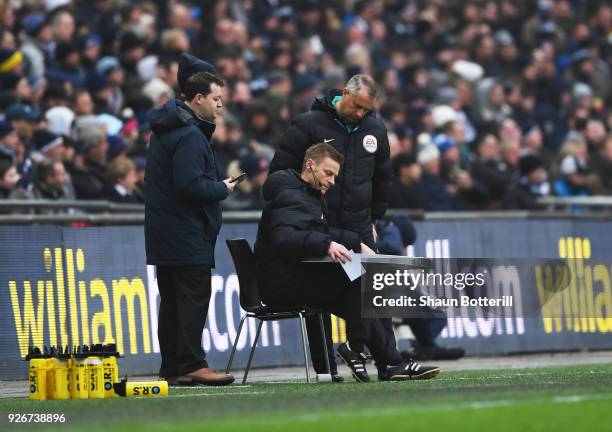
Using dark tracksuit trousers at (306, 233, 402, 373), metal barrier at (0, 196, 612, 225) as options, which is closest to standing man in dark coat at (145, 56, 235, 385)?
dark tracksuit trousers at (306, 233, 402, 373)

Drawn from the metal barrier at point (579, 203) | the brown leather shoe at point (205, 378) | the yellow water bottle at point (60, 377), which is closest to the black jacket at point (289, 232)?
the brown leather shoe at point (205, 378)

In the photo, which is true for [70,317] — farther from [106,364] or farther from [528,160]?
[528,160]

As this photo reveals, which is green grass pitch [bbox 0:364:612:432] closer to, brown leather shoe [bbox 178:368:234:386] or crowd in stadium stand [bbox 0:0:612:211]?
brown leather shoe [bbox 178:368:234:386]

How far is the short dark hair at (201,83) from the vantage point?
12.1 metres

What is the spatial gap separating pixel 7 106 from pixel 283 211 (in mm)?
5916

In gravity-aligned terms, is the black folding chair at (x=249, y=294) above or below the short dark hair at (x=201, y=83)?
below

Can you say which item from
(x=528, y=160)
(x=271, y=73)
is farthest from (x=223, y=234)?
(x=528, y=160)

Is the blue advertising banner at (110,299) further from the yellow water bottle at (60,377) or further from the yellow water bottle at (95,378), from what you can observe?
the yellow water bottle at (95,378)

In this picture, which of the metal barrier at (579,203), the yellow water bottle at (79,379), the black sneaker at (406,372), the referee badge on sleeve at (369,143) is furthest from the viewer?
the metal barrier at (579,203)

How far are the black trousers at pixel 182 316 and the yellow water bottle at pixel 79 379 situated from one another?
3.58 feet

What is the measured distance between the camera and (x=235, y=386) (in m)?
11.9

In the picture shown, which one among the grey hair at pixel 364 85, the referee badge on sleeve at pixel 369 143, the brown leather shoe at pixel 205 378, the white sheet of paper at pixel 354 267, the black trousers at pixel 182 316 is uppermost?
the grey hair at pixel 364 85

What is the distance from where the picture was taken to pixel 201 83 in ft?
39.8

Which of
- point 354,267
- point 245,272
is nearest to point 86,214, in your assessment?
point 245,272
